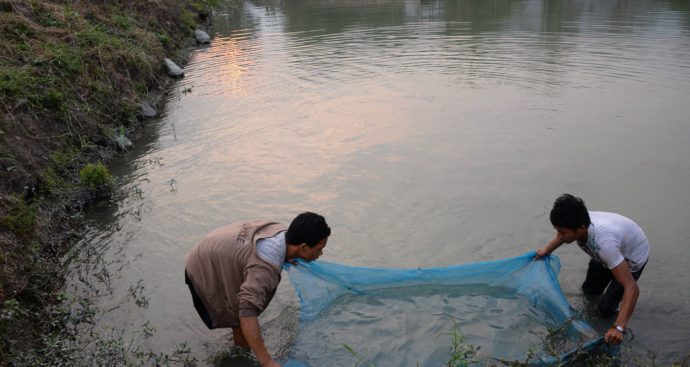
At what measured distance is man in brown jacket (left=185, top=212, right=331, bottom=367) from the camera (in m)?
2.73

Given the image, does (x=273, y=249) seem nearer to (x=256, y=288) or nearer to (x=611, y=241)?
(x=256, y=288)

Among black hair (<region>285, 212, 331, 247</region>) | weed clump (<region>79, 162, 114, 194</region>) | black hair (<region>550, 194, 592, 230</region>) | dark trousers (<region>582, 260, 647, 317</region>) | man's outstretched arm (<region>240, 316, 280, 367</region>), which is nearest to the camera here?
man's outstretched arm (<region>240, 316, 280, 367</region>)

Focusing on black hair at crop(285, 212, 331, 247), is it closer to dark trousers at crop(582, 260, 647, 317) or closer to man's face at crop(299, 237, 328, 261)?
man's face at crop(299, 237, 328, 261)

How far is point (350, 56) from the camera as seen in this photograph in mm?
15156

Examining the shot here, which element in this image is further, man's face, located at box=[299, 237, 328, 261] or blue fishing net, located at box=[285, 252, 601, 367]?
blue fishing net, located at box=[285, 252, 601, 367]

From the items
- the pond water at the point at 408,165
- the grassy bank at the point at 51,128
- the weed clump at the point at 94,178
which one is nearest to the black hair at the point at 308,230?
the pond water at the point at 408,165

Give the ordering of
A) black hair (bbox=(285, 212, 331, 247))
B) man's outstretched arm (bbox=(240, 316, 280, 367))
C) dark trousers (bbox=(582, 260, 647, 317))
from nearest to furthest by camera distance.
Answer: man's outstretched arm (bbox=(240, 316, 280, 367)) < black hair (bbox=(285, 212, 331, 247)) < dark trousers (bbox=(582, 260, 647, 317))

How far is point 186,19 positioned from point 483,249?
1745cm

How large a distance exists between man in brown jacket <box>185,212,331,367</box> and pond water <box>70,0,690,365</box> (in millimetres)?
820

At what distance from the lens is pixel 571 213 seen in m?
3.23

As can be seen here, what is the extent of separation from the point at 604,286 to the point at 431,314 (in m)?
1.51

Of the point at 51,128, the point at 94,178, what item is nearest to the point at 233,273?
the point at 94,178

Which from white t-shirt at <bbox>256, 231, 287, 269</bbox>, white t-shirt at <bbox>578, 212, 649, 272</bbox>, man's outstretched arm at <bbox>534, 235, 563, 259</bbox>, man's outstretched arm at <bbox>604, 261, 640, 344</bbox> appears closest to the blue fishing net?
man's outstretched arm at <bbox>534, 235, 563, 259</bbox>

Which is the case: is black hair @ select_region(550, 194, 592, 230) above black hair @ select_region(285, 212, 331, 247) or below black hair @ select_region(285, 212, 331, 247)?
below
